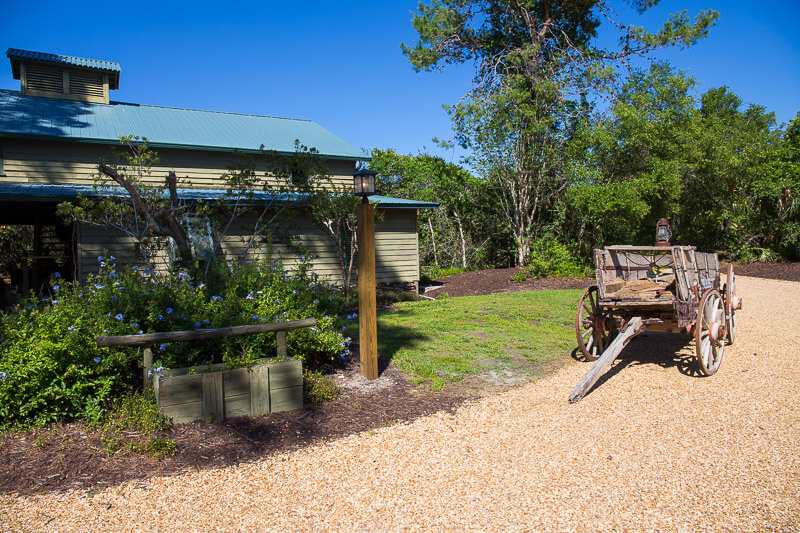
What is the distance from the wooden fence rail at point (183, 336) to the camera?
14.1 ft

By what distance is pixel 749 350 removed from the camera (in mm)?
7387

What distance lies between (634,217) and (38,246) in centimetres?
1773

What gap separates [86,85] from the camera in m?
15.3

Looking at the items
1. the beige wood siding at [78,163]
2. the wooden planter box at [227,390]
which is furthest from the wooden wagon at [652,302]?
the beige wood siding at [78,163]

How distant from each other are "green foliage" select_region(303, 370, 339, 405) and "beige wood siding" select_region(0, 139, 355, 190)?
23.5 ft

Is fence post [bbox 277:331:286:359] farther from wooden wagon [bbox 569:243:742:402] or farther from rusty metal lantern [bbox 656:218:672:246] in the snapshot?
rusty metal lantern [bbox 656:218:672:246]

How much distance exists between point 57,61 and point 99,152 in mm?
3825

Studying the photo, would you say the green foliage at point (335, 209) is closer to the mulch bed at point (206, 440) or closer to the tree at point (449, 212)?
the mulch bed at point (206, 440)

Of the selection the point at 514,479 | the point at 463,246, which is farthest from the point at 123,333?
the point at 463,246

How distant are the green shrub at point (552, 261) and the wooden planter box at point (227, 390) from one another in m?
13.3

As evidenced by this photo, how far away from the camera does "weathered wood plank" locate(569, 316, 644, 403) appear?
513 centimetres

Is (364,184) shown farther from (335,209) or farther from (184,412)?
(335,209)

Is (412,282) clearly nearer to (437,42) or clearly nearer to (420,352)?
(420,352)

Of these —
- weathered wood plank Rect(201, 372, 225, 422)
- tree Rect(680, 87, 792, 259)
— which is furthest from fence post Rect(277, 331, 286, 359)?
→ tree Rect(680, 87, 792, 259)
